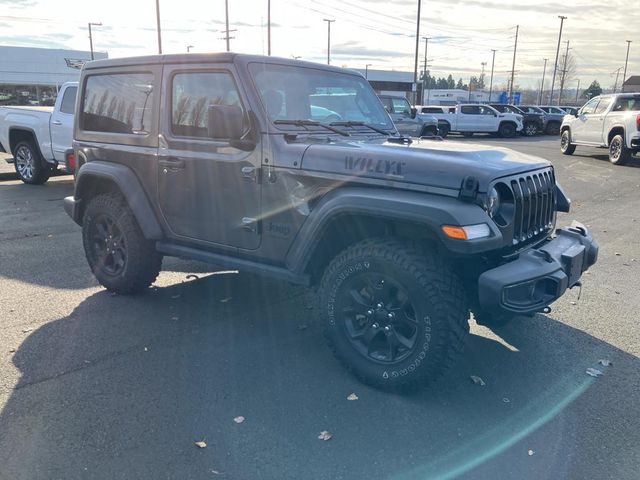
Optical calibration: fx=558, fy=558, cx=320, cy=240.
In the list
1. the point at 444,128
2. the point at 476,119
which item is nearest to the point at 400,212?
the point at 444,128

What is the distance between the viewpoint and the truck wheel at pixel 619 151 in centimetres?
1516

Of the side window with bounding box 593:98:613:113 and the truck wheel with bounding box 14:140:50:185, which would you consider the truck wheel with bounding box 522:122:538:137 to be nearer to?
the side window with bounding box 593:98:613:113

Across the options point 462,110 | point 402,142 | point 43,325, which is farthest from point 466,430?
point 462,110

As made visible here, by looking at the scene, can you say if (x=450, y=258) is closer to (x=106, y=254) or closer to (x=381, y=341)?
(x=381, y=341)

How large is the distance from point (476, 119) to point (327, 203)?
82.5 feet

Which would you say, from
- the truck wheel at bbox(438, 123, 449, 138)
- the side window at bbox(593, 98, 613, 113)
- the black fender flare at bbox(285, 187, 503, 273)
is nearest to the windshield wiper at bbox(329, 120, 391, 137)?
the black fender flare at bbox(285, 187, 503, 273)

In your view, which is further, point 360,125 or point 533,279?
point 360,125

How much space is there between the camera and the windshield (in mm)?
3965

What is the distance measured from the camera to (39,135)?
1098 centimetres

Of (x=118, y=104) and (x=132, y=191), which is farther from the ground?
(x=118, y=104)

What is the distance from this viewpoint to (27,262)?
6098 mm

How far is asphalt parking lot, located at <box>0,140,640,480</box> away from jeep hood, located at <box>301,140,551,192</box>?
134 cm

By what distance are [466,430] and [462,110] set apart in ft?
83.9

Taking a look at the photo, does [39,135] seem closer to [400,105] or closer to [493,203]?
[493,203]
